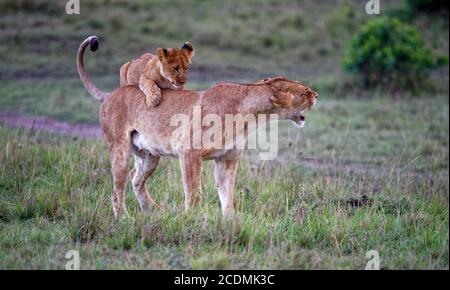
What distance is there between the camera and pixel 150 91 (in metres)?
6.96

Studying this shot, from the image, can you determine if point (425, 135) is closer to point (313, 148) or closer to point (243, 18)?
point (313, 148)

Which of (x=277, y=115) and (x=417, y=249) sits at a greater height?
(x=277, y=115)

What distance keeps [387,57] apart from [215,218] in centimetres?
979

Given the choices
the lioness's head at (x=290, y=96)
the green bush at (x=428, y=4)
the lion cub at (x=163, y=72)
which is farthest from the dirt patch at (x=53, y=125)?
the green bush at (x=428, y=4)

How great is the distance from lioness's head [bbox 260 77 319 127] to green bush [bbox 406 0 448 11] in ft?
43.1

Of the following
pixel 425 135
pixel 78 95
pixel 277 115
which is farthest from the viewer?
pixel 78 95

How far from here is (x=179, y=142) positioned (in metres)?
6.64

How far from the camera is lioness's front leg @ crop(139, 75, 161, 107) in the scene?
6867 mm

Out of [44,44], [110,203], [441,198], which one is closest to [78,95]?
[44,44]

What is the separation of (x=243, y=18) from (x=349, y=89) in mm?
4960

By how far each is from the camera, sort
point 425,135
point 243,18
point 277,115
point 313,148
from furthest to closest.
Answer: point 243,18 < point 425,135 < point 313,148 < point 277,115

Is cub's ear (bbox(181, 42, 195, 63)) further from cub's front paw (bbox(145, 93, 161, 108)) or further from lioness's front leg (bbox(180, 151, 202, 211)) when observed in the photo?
lioness's front leg (bbox(180, 151, 202, 211))

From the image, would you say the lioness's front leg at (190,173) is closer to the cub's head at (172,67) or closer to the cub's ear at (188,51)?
the cub's head at (172,67)

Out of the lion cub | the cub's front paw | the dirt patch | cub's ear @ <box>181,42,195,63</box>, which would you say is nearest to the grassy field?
the dirt patch
